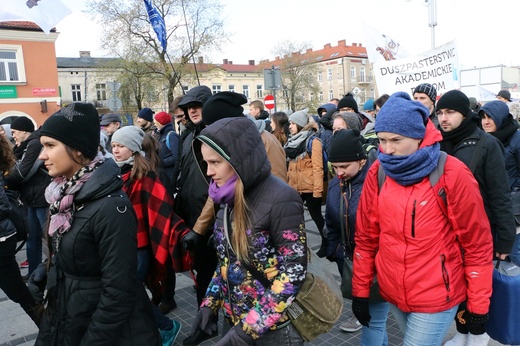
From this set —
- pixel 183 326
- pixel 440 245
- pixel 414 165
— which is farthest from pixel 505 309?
pixel 183 326

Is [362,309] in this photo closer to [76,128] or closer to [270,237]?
[270,237]

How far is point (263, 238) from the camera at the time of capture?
1866 mm

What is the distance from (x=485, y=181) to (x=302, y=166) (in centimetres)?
320

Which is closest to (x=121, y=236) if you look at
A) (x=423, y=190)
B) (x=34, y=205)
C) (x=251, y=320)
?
(x=251, y=320)

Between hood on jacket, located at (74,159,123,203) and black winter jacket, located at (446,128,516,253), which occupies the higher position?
hood on jacket, located at (74,159,123,203)

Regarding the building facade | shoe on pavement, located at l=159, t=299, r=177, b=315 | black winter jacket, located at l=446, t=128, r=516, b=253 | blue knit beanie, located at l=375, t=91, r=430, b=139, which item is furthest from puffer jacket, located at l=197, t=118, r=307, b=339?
the building facade

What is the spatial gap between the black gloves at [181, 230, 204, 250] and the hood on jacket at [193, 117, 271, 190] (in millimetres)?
1518

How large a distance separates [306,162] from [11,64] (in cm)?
2658

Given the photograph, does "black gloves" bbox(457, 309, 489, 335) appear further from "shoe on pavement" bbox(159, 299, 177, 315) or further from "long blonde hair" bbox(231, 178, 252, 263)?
"shoe on pavement" bbox(159, 299, 177, 315)

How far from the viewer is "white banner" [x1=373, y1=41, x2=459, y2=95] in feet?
24.0

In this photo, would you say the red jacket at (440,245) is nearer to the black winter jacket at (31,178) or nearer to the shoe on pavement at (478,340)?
the shoe on pavement at (478,340)

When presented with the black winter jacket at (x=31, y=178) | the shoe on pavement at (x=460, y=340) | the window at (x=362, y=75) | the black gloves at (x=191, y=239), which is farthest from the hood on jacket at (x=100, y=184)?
the window at (x=362, y=75)

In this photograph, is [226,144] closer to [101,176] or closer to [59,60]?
[101,176]

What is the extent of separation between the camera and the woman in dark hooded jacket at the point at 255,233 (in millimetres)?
1794
